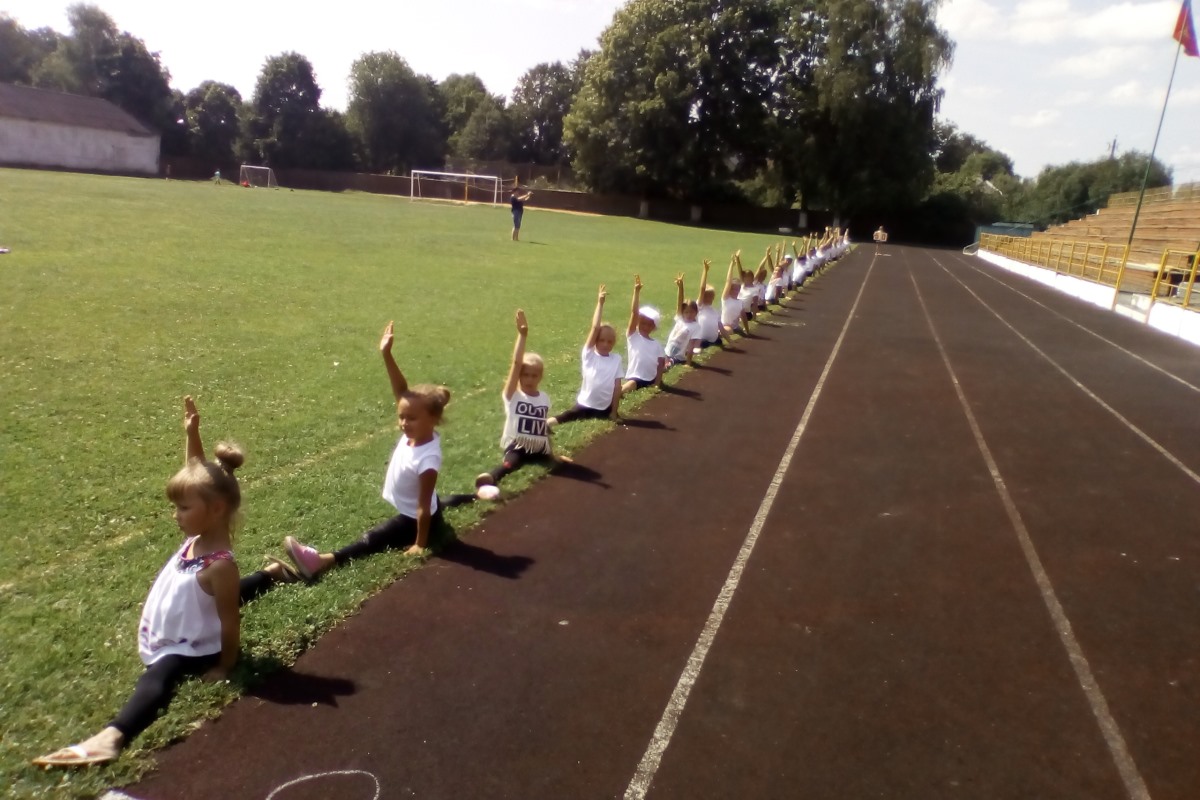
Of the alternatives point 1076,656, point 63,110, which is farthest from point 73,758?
point 63,110

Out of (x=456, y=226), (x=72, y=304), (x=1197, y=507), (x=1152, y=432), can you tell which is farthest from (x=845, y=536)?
(x=456, y=226)

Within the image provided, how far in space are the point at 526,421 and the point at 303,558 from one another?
2647mm

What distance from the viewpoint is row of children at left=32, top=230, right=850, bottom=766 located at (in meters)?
3.84

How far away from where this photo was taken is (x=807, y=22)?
61344 mm

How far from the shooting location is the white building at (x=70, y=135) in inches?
2265

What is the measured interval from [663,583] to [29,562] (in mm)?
3473

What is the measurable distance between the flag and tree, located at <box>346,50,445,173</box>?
66.7 metres

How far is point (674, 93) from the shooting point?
5875 centimetres

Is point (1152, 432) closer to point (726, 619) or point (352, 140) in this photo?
point (726, 619)

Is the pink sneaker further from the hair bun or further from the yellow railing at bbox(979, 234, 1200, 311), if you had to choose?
the yellow railing at bbox(979, 234, 1200, 311)

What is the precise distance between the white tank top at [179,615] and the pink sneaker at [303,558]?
0.91 meters

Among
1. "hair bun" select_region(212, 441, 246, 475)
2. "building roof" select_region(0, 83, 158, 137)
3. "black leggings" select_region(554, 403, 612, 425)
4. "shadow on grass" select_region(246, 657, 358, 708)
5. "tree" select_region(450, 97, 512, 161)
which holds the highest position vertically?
"tree" select_region(450, 97, 512, 161)

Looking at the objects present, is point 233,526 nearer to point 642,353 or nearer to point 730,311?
point 642,353

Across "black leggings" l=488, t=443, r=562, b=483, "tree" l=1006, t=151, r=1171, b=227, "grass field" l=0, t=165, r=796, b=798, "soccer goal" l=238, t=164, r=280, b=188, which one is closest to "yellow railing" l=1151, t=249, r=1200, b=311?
"grass field" l=0, t=165, r=796, b=798
